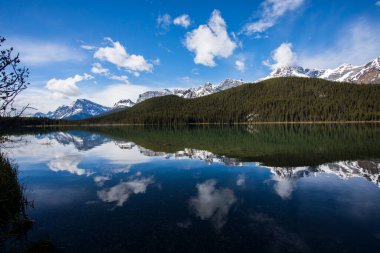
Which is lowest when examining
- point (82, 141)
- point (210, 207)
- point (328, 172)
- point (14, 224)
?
point (14, 224)

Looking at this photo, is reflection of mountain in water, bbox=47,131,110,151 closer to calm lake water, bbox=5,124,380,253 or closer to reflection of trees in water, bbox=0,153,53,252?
calm lake water, bbox=5,124,380,253

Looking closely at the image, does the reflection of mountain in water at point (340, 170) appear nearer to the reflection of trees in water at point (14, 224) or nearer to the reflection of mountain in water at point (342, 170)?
the reflection of mountain in water at point (342, 170)

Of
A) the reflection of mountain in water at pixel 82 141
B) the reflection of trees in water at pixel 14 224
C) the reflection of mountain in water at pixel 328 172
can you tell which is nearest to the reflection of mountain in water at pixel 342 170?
the reflection of mountain in water at pixel 328 172

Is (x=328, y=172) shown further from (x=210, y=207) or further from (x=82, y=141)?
(x=82, y=141)

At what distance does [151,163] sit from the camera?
37.1 m

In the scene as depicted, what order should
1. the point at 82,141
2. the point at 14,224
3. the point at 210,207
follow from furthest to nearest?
the point at 82,141
the point at 210,207
the point at 14,224

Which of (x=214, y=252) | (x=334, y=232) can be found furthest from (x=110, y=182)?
(x=334, y=232)

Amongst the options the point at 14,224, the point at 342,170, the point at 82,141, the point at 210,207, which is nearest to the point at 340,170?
the point at 342,170

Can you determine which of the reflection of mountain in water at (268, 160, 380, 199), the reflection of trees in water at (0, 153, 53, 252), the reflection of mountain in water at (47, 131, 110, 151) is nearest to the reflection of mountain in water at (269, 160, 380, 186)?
the reflection of mountain in water at (268, 160, 380, 199)

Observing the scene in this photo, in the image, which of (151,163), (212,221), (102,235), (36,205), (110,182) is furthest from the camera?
(151,163)

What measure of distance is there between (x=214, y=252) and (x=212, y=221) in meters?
3.74

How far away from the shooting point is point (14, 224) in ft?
52.2

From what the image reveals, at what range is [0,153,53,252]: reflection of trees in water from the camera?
41.9 ft

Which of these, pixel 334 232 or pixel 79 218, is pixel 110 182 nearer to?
pixel 79 218
